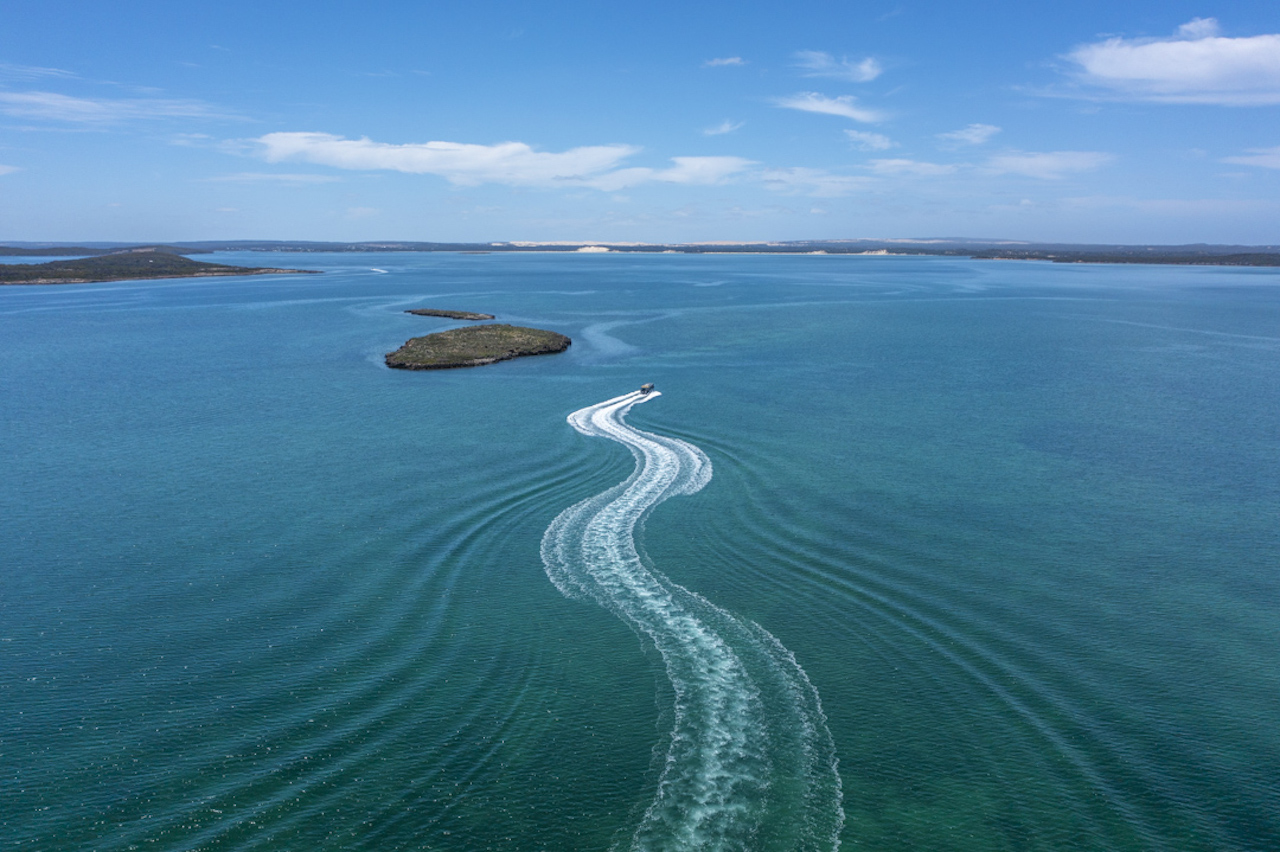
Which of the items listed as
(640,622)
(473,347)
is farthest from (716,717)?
(473,347)

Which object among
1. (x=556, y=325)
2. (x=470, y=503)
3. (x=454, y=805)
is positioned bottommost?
(x=454, y=805)

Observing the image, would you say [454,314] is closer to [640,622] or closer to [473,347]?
[473,347]

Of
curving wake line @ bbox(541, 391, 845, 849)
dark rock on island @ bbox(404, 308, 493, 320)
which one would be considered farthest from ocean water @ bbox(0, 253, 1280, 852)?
dark rock on island @ bbox(404, 308, 493, 320)

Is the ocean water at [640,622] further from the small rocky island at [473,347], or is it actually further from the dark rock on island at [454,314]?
the dark rock on island at [454,314]

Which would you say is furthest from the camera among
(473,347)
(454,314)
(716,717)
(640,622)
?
(454,314)

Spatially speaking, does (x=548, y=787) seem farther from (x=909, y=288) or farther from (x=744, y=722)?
(x=909, y=288)

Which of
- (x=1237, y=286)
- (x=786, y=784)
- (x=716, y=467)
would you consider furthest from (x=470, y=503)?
(x=1237, y=286)
